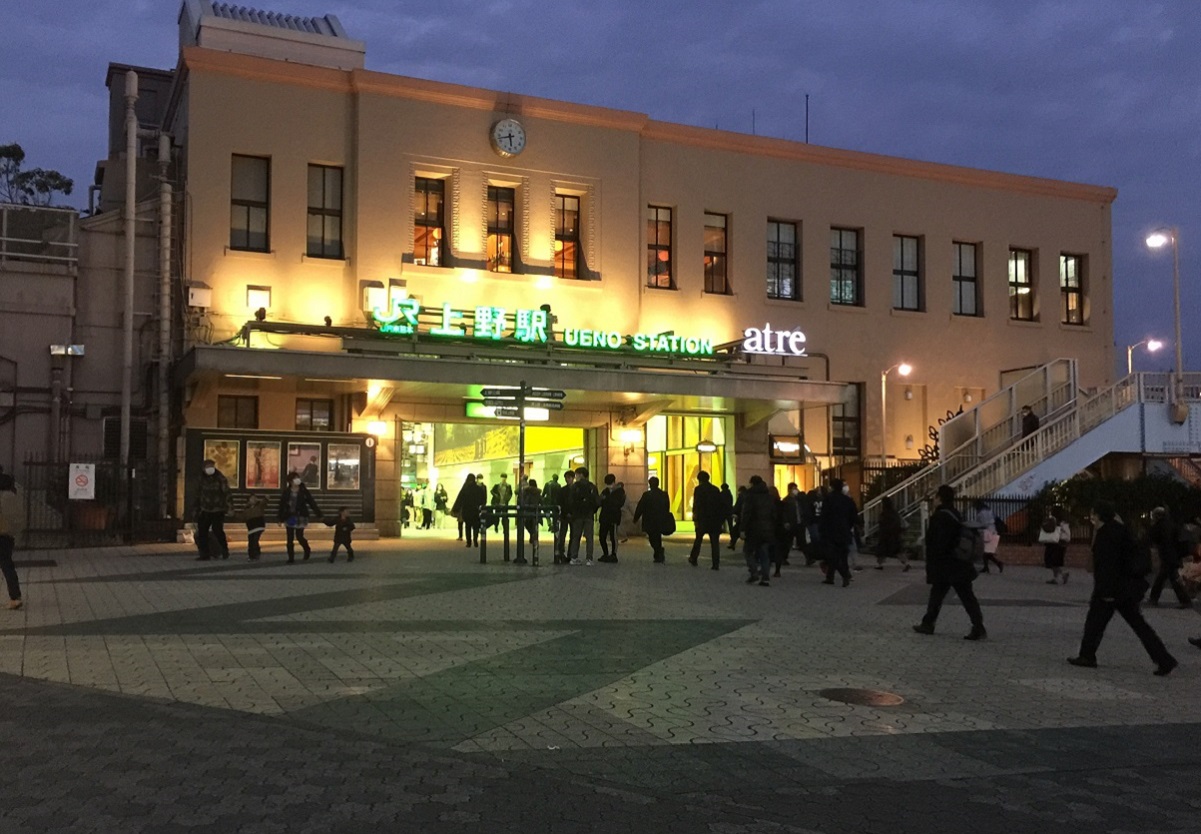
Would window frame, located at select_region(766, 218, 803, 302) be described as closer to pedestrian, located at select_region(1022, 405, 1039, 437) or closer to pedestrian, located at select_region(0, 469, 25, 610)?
pedestrian, located at select_region(1022, 405, 1039, 437)

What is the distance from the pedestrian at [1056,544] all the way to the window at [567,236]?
13724 millimetres

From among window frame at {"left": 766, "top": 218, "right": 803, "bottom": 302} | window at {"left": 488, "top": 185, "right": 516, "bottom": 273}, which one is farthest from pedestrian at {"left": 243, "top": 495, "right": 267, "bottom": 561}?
window frame at {"left": 766, "top": 218, "right": 803, "bottom": 302}

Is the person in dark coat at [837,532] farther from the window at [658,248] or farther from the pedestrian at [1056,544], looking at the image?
the window at [658,248]

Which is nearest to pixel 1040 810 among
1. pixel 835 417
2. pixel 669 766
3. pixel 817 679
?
pixel 669 766

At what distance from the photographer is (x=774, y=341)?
104ft

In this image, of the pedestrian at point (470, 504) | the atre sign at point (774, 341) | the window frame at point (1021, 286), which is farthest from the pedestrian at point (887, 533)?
the window frame at point (1021, 286)

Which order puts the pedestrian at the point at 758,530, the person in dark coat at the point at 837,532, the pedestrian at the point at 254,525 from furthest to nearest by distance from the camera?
1. the pedestrian at the point at 254,525
2. the person in dark coat at the point at 837,532
3. the pedestrian at the point at 758,530

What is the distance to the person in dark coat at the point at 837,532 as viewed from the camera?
18.7m

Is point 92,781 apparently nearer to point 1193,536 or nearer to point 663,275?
point 1193,536

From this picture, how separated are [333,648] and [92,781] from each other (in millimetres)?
4731

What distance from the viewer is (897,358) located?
34250 millimetres

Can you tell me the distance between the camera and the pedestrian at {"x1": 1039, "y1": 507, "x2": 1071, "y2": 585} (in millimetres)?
20609

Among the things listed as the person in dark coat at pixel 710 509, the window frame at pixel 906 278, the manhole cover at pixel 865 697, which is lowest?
the manhole cover at pixel 865 697

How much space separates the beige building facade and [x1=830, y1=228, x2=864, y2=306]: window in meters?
0.07
